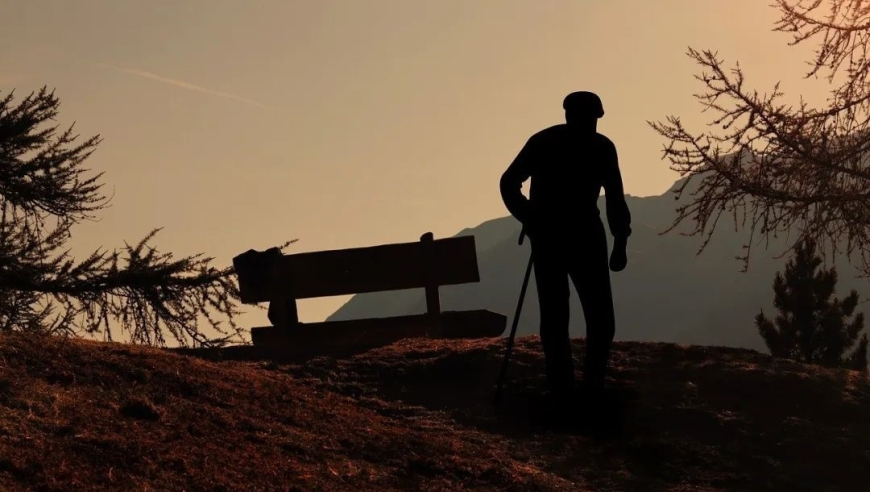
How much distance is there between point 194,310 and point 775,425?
7.85 metres

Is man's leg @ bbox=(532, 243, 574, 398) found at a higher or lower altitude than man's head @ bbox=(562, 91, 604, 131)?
lower

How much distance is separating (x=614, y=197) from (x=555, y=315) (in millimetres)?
1242

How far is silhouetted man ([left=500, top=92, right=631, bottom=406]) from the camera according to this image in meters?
9.30

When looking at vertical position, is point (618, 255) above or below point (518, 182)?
below

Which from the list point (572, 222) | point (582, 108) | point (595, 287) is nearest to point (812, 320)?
point (595, 287)

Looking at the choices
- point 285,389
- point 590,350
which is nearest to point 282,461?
point 285,389

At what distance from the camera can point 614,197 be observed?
9.45 m

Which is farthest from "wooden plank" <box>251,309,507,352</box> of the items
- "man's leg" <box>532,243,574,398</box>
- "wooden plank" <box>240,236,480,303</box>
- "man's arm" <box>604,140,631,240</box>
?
"man's arm" <box>604,140,631,240</box>

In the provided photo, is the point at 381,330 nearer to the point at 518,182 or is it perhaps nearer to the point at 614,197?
the point at 518,182

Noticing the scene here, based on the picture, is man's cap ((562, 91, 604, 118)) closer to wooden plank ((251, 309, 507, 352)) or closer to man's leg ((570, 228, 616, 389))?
man's leg ((570, 228, 616, 389))

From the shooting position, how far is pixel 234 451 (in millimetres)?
7715

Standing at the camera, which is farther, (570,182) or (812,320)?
(812,320)

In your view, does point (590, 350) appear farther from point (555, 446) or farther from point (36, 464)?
point (36, 464)

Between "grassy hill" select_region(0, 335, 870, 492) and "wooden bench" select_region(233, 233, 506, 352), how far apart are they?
2.11 metres
